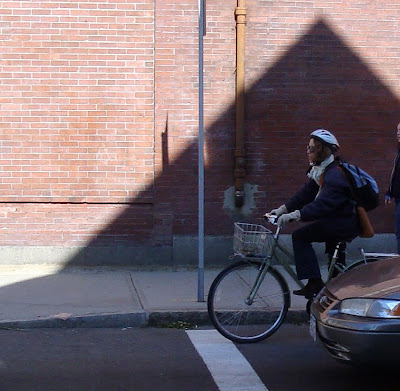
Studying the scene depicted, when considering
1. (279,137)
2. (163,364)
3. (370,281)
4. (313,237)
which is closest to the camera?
(370,281)

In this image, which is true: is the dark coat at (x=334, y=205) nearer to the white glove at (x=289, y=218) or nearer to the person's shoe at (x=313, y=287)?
the white glove at (x=289, y=218)

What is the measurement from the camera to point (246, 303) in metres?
6.80

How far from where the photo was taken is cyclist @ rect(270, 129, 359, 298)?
6.52 metres

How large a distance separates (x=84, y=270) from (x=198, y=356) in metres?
4.05

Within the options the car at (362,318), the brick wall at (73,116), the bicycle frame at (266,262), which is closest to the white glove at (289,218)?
the bicycle frame at (266,262)

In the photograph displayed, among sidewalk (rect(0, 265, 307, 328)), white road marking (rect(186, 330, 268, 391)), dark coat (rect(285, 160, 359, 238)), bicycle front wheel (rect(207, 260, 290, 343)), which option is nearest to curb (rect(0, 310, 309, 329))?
sidewalk (rect(0, 265, 307, 328))

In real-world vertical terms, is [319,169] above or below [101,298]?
above

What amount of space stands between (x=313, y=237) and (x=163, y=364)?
175cm

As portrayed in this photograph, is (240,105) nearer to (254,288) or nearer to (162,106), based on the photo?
(162,106)

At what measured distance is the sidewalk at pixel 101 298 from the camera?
7.46 meters

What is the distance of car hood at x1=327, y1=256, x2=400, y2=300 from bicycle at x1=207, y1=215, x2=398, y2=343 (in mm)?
891

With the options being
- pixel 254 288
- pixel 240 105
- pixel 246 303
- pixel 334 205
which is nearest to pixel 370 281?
pixel 334 205

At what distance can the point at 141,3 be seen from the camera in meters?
10.1

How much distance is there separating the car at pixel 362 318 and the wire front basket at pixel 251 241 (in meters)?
1.02
